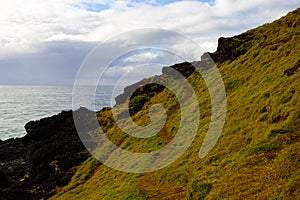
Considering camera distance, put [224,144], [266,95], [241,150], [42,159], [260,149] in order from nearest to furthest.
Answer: [260,149], [241,150], [224,144], [266,95], [42,159]

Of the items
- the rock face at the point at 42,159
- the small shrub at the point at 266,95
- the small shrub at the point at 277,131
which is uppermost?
the small shrub at the point at 266,95

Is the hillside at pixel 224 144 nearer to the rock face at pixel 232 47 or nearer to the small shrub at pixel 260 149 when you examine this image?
the small shrub at pixel 260 149

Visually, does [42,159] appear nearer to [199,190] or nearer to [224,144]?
[224,144]

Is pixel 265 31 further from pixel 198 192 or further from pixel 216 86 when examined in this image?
pixel 198 192

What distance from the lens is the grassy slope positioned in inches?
758

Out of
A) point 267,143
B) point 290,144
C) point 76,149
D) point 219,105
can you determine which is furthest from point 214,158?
point 76,149

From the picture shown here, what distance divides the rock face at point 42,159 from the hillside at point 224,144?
212 millimetres

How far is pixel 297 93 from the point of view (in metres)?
29.7

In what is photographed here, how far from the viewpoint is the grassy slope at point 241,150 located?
63.2ft

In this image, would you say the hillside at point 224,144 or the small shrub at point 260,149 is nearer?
the hillside at point 224,144

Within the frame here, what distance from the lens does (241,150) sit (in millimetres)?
24656

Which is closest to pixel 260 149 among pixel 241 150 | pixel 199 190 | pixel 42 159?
pixel 241 150

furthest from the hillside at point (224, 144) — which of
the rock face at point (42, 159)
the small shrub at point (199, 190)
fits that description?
the rock face at point (42, 159)

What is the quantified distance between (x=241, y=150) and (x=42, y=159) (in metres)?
44.6
